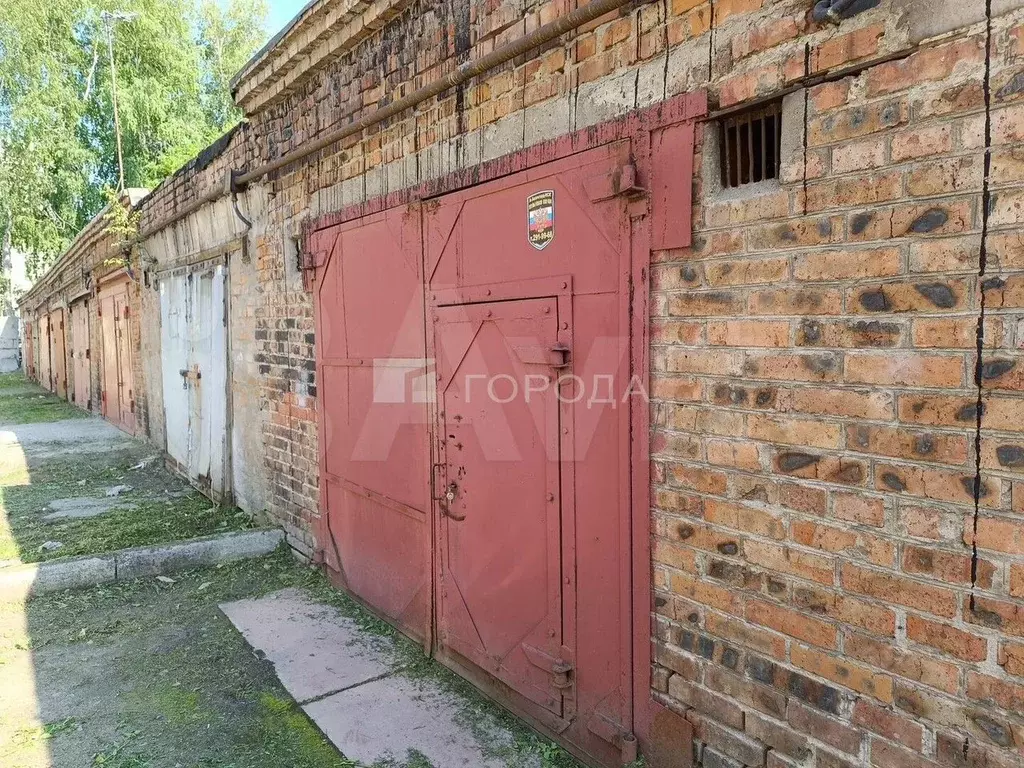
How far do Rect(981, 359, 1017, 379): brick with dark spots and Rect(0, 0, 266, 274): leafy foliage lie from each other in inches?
843

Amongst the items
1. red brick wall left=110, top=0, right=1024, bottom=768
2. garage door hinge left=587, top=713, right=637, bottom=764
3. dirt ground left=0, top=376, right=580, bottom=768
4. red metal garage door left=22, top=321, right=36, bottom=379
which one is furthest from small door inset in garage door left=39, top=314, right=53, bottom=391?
red brick wall left=110, top=0, right=1024, bottom=768

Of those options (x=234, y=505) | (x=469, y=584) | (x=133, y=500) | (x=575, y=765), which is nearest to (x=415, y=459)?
(x=469, y=584)

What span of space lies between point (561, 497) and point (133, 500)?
231 inches

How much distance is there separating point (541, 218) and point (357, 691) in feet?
8.17

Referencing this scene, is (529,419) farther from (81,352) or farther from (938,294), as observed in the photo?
(81,352)

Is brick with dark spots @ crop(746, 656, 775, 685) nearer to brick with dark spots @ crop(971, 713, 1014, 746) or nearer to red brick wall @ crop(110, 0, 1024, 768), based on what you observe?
red brick wall @ crop(110, 0, 1024, 768)

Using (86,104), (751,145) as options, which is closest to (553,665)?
(751,145)

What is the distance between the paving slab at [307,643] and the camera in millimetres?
3607

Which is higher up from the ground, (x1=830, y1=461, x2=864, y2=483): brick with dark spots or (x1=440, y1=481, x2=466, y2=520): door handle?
(x1=830, y1=461, x2=864, y2=483): brick with dark spots

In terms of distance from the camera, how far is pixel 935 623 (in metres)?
1.75

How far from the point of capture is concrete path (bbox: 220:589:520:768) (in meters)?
3.02

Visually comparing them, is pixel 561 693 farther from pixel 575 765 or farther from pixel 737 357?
pixel 737 357

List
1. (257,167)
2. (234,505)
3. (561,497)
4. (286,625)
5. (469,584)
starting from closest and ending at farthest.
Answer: (561,497) → (469,584) → (286,625) → (257,167) → (234,505)

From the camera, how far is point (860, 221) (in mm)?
1853
